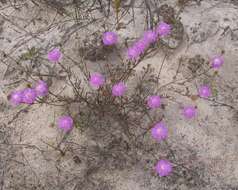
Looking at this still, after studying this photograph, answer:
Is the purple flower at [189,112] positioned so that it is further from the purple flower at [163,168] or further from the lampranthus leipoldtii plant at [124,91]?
the purple flower at [163,168]

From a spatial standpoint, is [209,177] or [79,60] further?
[79,60]

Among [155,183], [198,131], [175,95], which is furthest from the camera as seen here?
→ [175,95]

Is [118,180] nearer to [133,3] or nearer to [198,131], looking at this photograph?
[198,131]

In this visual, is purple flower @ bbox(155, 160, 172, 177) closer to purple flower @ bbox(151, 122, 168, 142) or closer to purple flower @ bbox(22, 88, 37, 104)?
purple flower @ bbox(151, 122, 168, 142)

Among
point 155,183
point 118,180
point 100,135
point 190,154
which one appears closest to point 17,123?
point 100,135

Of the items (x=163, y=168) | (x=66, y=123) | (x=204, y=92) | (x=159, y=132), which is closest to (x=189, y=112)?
A: (x=204, y=92)

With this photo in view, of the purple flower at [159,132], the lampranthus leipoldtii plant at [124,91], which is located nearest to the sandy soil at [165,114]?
the lampranthus leipoldtii plant at [124,91]

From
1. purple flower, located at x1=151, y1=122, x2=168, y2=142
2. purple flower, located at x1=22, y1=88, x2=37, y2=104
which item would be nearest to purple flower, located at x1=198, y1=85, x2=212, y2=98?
purple flower, located at x1=151, y1=122, x2=168, y2=142

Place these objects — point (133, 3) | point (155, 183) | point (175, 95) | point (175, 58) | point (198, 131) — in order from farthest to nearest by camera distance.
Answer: point (133, 3) < point (175, 58) < point (175, 95) < point (198, 131) < point (155, 183)

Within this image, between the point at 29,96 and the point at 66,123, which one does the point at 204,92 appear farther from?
the point at 29,96

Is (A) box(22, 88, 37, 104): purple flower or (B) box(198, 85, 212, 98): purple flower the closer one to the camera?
(A) box(22, 88, 37, 104): purple flower
